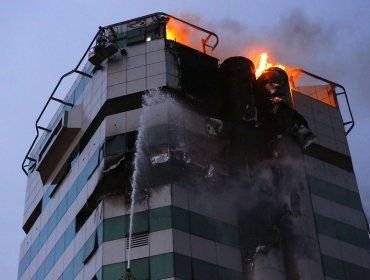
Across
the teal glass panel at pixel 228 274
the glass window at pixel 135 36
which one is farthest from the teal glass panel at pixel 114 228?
the glass window at pixel 135 36

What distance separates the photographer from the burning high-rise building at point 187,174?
5753 centimetres

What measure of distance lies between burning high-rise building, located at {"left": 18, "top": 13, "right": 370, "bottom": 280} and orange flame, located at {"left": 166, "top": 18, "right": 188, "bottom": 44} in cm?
13

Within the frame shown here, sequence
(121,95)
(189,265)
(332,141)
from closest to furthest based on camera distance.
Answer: (189,265) → (121,95) → (332,141)

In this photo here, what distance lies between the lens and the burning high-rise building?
57531mm

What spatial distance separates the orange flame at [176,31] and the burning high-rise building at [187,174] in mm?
129

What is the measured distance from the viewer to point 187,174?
59.9 metres

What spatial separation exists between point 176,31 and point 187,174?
629 inches

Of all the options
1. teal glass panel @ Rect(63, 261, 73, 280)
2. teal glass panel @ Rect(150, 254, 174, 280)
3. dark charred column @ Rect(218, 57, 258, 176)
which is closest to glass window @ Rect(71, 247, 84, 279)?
teal glass panel @ Rect(63, 261, 73, 280)

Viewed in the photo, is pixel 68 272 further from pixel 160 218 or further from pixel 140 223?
pixel 160 218

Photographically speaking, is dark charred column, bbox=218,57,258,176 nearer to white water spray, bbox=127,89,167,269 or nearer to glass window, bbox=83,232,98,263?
white water spray, bbox=127,89,167,269

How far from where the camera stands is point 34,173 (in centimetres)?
7875

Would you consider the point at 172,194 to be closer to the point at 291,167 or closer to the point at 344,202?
the point at 291,167

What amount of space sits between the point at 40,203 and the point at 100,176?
15336 millimetres

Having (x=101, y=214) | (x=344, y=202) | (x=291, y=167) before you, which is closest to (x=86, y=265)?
(x=101, y=214)
